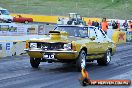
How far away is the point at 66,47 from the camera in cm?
1389

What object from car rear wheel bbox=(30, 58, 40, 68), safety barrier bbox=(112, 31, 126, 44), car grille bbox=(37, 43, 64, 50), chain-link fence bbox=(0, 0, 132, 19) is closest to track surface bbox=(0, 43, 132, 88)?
car rear wheel bbox=(30, 58, 40, 68)

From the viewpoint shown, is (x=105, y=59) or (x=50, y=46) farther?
(x=105, y=59)

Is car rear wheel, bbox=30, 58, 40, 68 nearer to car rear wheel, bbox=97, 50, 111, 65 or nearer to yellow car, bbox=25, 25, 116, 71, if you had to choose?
yellow car, bbox=25, 25, 116, 71

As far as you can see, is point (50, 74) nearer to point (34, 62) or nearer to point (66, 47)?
point (66, 47)

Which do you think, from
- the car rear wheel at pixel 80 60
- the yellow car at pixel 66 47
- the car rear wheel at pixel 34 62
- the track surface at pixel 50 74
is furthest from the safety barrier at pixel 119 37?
the car rear wheel at pixel 80 60

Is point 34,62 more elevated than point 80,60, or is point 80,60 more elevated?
point 80,60

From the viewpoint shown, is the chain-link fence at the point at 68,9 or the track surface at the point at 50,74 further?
the chain-link fence at the point at 68,9

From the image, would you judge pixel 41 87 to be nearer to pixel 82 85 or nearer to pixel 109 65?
pixel 82 85

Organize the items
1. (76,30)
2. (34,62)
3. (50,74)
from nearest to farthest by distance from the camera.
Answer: (50,74), (34,62), (76,30)

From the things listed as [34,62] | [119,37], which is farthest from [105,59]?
[119,37]

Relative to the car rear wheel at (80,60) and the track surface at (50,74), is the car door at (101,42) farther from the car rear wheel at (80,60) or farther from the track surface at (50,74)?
the car rear wheel at (80,60)

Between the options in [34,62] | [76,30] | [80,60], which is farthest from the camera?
[76,30]

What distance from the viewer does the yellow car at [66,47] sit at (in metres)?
13.9

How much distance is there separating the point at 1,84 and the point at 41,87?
1.10 meters
